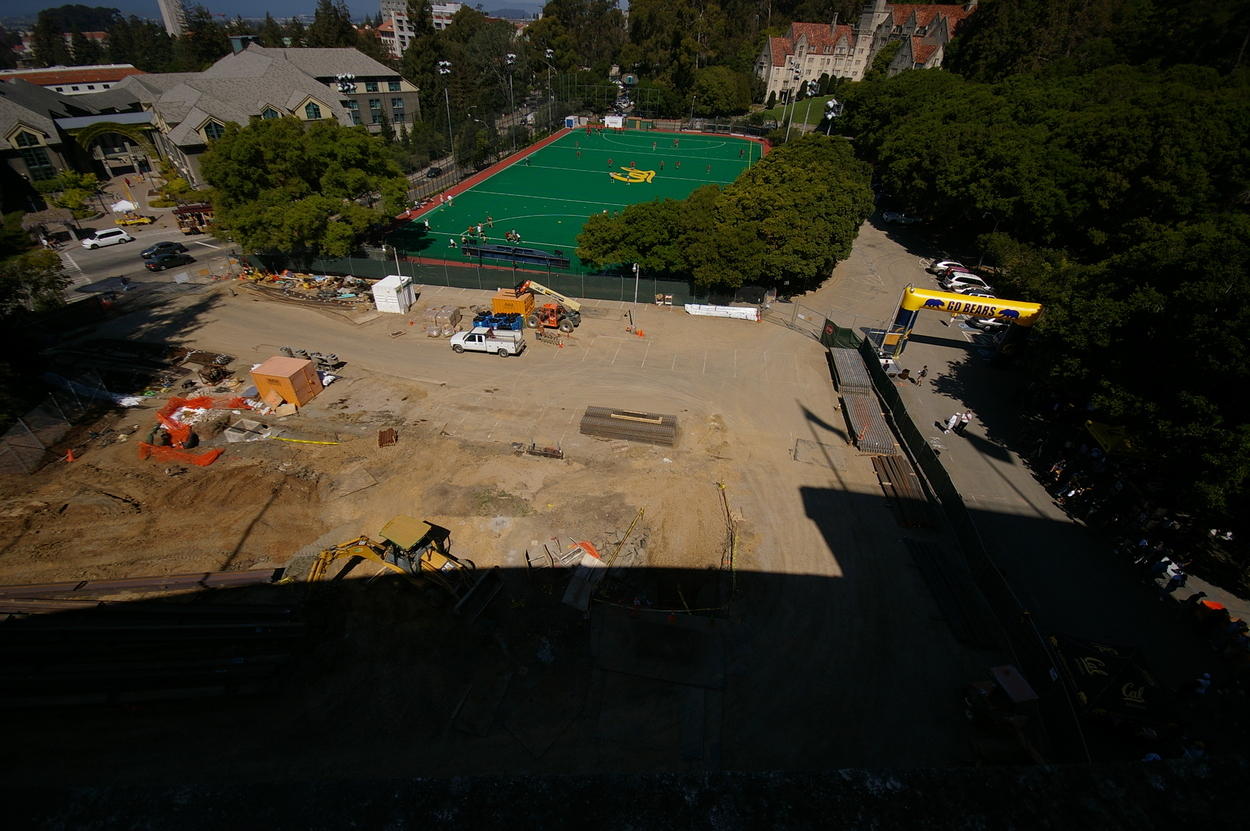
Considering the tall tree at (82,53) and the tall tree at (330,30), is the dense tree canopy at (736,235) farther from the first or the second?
the tall tree at (82,53)

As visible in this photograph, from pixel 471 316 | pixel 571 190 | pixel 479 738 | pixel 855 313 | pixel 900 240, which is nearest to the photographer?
pixel 479 738

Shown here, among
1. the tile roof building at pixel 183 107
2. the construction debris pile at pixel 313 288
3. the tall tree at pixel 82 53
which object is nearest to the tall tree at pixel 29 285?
the construction debris pile at pixel 313 288

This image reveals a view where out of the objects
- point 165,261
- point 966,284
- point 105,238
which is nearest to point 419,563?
point 165,261

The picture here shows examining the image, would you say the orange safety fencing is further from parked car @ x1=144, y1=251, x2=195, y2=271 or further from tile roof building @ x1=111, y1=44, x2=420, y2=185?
tile roof building @ x1=111, y1=44, x2=420, y2=185

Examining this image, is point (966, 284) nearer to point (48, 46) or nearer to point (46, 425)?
point (46, 425)

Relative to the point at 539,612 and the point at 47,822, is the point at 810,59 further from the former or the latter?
the point at 47,822

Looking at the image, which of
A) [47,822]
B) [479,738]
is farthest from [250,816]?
[479,738]
